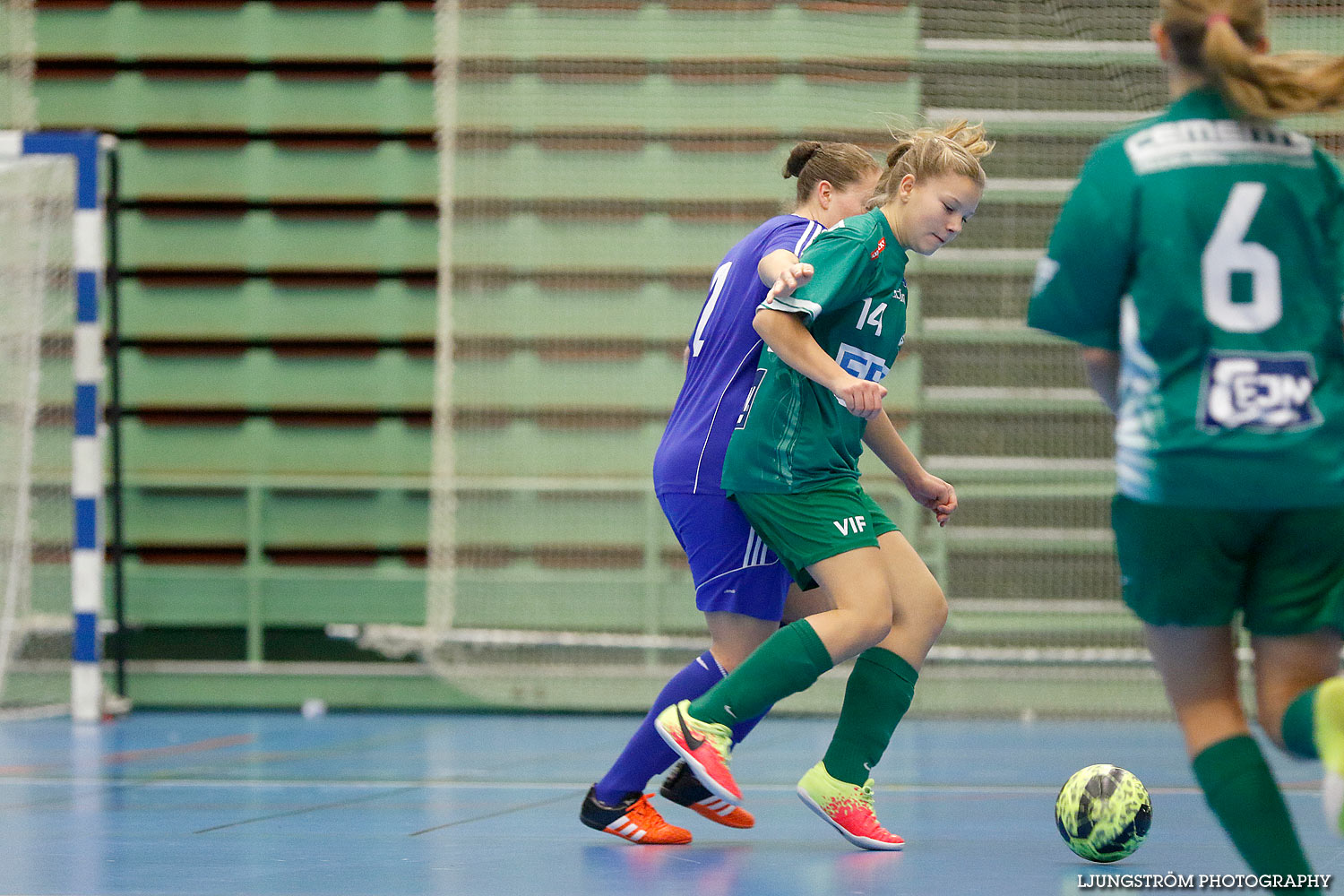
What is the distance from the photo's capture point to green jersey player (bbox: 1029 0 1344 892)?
2002mm

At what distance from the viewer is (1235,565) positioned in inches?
81.7

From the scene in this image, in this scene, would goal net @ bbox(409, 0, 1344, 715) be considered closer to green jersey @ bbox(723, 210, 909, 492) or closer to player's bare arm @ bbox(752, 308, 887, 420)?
green jersey @ bbox(723, 210, 909, 492)

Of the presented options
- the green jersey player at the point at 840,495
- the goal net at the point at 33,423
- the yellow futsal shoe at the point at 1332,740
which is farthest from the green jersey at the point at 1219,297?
the goal net at the point at 33,423

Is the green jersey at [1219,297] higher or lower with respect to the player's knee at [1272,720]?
higher

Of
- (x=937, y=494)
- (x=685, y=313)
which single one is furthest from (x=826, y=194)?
(x=685, y=313)

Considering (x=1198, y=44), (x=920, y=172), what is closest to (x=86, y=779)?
(x=920, y=172)

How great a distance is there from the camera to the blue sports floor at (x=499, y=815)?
296 cm

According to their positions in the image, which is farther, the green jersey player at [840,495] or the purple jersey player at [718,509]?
the purple jersey player at [718,509]

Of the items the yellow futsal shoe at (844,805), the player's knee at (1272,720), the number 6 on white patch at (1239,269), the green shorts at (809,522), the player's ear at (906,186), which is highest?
the player's ear at (906,186)

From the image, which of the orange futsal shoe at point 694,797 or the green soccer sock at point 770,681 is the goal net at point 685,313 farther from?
the green soccer sock at point 770,681

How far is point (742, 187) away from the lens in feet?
23.5

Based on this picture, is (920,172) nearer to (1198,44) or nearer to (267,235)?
(1198,44)

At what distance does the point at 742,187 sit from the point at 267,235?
2440 mm

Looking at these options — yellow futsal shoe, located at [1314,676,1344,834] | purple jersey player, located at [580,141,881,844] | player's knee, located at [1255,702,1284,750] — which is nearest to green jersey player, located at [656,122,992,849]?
purple jersey player, located at [580,141,881,844]
